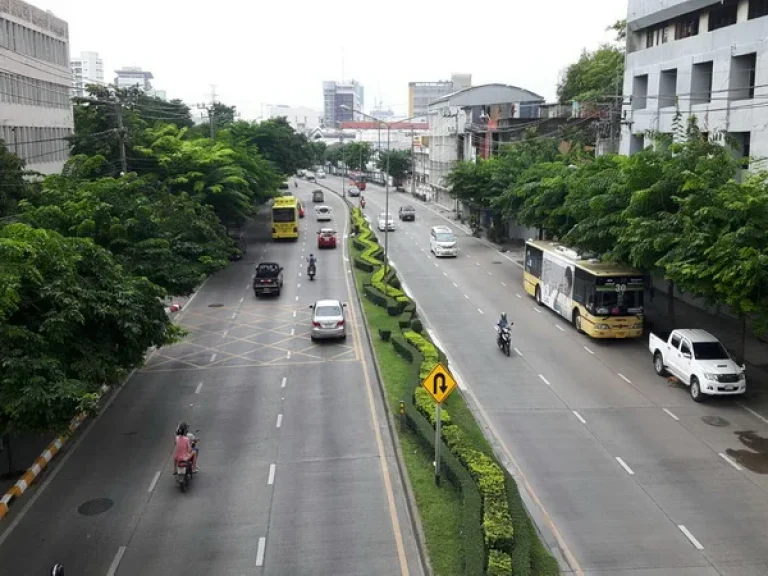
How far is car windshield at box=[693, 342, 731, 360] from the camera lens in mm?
23281

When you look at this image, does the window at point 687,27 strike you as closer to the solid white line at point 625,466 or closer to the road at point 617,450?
the road at point 617,450

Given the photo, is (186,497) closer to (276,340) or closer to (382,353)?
(382,353)

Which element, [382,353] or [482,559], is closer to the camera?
[482,559]

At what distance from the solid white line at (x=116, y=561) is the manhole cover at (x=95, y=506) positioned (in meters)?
1.94

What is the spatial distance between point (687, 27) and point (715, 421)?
2603 centimetres

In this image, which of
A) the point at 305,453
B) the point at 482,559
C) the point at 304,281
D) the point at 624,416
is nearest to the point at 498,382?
the point at 624,416

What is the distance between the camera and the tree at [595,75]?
61994 millimetres

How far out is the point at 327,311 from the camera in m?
31.0

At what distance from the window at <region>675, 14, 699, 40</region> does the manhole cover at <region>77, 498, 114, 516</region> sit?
3542cm

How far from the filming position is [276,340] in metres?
31.3

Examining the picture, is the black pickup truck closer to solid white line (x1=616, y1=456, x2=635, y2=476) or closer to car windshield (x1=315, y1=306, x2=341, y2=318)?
car windshield (x1=315, y1=306, x2=341, y2=318)

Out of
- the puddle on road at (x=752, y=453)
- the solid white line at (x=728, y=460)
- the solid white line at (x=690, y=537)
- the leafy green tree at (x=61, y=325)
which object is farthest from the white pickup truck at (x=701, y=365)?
the leafy green tree at (x=61, y=325)

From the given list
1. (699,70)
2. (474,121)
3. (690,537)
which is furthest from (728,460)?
(474,121)

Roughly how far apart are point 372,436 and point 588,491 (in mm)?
5928
